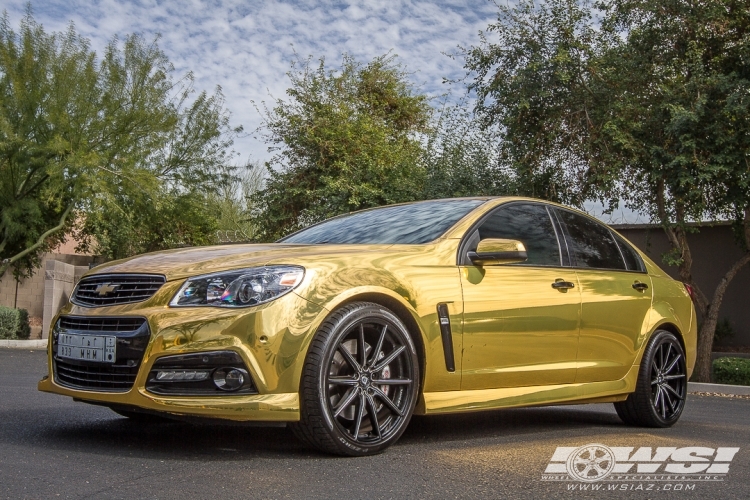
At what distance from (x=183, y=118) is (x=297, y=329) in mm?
21519

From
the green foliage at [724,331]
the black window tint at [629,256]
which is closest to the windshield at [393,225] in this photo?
the black window tint at [629,256]

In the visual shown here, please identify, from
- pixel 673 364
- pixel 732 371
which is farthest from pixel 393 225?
pixel 732 371

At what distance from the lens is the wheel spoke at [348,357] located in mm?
4602

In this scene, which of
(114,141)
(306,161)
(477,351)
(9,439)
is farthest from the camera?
(306,161)

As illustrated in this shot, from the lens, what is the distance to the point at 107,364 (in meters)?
4.62

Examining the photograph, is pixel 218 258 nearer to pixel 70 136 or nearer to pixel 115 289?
pixel 115 289

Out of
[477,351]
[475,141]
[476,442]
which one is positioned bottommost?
[476,442]

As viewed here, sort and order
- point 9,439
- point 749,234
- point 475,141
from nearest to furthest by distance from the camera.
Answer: point 9,439
point 749,234
point 475,141

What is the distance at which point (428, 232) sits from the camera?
5.56 metres

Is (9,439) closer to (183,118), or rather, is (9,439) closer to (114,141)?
(114,141)

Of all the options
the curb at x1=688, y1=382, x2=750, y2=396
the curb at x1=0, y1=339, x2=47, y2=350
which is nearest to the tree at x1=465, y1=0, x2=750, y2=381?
the curb at x1=688, y1=382, x2=750, y2=396

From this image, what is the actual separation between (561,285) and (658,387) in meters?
1.49

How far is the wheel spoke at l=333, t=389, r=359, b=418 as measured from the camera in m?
4.52

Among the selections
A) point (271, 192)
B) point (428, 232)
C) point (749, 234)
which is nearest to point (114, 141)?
point (271, 192)
